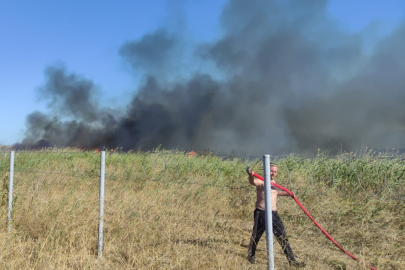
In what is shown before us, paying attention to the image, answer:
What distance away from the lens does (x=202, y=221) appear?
5.41 m

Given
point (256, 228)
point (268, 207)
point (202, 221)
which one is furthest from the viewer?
point (202, 221)

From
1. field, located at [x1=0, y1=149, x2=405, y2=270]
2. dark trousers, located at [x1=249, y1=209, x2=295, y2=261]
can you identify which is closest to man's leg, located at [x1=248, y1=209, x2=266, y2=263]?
dark trousers, located at [x1=249, y1=209, x2=295, y2=261]

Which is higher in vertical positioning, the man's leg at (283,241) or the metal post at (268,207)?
the metal post at (268,207)

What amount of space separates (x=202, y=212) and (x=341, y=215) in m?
2.56

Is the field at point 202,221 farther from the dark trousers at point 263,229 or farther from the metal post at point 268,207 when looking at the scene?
the metal post at point 268,207

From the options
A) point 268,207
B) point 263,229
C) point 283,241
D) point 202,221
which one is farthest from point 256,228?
point 202,221

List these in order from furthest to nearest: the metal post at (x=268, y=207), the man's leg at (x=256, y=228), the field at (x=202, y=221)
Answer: the man's leg at (x=256, y=228)
the field at (x=202, y=221)
the metal post at (x=268, y=207)

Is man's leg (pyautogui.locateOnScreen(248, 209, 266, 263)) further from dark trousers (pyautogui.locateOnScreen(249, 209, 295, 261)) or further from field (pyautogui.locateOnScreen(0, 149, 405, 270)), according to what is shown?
field (pyautogui.locateOnScreen(0, 149, 405, 270))

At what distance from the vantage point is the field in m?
3.76

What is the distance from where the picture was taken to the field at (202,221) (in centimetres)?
376

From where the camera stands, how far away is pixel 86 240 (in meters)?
4.12

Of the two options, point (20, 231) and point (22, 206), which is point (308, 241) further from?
point (22, 206)

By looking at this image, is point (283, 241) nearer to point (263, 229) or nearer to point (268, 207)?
point (263, 229)

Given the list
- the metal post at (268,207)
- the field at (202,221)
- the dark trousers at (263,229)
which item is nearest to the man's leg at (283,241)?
the dark trousers at (263,229)
